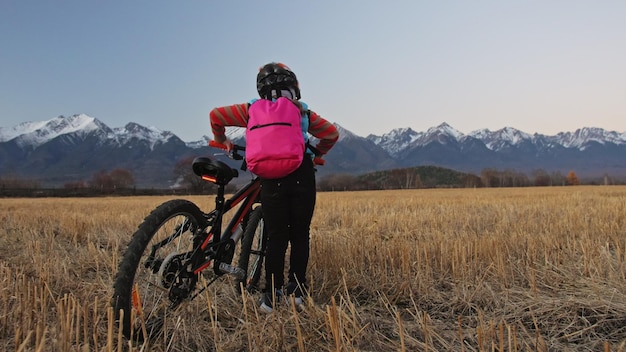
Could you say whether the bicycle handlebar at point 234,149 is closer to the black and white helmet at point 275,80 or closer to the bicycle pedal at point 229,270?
the black and white helmet at point 275,80

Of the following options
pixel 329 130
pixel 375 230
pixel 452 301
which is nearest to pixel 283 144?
pixel 329 130

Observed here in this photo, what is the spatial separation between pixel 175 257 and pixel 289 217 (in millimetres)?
843

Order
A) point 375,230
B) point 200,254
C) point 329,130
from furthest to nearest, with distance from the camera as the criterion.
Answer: point 375,230 → point 329,130 → point 200,254

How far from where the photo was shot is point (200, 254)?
2.46 meters

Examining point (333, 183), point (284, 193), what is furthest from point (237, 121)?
point (333, 183)

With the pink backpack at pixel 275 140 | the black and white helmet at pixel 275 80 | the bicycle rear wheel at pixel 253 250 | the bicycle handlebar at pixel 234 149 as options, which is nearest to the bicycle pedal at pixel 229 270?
the bicycle rear wheel at pixel 253 250

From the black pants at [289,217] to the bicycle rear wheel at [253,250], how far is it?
1.02ft

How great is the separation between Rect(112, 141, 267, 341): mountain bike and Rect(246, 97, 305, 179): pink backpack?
277 mm

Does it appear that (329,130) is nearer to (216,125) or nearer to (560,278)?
(216,125)

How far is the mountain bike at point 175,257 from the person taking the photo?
1996mm

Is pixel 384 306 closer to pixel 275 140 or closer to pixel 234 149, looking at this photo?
pixel 275 140

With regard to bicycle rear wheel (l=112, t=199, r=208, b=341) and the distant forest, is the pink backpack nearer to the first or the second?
bicycle rear wheel (l=112, t=199, r=208, b=341)

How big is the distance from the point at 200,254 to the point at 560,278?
2.75 m

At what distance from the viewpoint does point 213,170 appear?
2.60 metres
